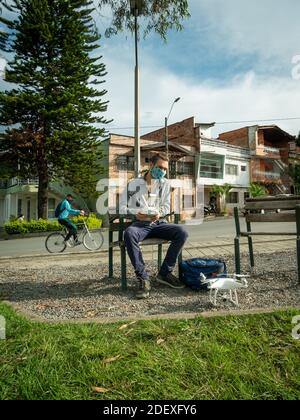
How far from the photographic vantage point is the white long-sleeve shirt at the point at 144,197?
13.1 feet

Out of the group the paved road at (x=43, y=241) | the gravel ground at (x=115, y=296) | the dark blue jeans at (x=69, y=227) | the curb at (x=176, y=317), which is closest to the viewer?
the curb at (x=176, y=317)

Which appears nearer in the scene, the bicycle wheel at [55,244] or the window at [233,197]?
the bicycle wheel at [55,244]

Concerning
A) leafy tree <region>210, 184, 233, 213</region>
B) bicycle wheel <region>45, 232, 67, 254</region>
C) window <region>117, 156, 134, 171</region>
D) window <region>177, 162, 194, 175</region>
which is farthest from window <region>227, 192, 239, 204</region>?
bicycle wheel <region>45, 232, 67, 254</region>

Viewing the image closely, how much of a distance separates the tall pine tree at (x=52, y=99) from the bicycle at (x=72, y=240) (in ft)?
35.0

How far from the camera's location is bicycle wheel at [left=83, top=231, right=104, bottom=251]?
1212 centimetres

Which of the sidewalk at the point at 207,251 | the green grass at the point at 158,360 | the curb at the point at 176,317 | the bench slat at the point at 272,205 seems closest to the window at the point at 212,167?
the sidewalk at the point at 207,251

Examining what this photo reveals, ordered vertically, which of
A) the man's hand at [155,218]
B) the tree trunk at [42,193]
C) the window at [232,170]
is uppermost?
the window at [232,170]

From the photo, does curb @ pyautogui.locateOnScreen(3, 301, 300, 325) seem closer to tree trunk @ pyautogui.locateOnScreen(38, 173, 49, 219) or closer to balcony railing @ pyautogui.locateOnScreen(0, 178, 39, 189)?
tree trunk @ pyautogui.locateOnScreen(38, 173, 49, 219)

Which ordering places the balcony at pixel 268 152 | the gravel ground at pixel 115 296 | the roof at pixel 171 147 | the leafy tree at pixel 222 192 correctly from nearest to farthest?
1. the gravel ground at pixel 115 296
2. the roof at pixel 171 147
3. the leafy tree at pixel 222 192
4. the balcony at pixel 268 152

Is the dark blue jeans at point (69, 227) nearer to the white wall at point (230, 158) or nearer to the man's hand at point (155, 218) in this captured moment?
the man's hand at point (155, 218)

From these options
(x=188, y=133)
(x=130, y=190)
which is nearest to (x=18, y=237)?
(x=130, y=190)

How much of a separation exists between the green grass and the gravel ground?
454mm
